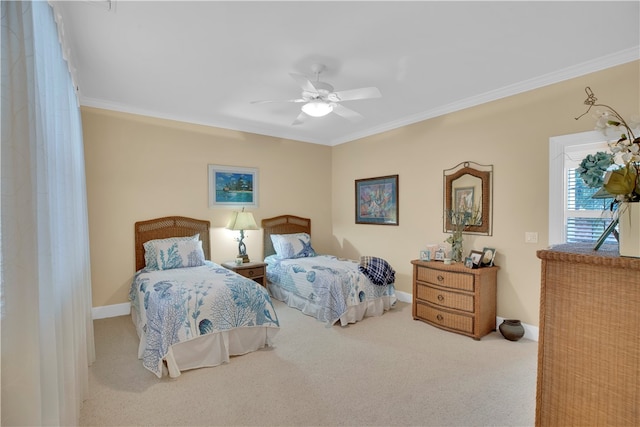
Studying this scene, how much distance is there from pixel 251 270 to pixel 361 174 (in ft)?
8.32

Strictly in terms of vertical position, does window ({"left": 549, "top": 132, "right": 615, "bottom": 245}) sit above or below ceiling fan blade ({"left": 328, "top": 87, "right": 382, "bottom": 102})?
below

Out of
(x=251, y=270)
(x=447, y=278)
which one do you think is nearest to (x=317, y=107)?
(x=447, y=278)

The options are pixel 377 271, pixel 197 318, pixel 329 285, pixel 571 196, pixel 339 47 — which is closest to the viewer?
pixel 339 47

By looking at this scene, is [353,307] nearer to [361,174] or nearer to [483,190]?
[483,190]

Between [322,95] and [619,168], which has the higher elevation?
[322,95]

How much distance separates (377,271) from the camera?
13.5 feet

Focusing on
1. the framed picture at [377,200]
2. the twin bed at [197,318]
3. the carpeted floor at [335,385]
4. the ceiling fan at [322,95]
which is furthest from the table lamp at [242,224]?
the ceiling fan at [322,95]

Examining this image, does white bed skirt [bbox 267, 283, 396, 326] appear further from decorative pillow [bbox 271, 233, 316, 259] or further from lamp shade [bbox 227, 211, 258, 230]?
lamp shade [bbox 227, 211, 258, 230]

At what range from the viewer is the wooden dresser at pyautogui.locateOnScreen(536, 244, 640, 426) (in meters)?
0.95

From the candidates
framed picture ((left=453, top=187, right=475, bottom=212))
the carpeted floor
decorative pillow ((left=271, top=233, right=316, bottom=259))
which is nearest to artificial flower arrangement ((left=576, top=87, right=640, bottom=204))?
the carpeted floor

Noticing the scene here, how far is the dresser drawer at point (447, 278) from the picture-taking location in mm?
3477

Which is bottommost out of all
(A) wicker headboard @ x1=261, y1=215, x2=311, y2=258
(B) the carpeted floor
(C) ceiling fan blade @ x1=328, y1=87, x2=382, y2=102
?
(B) the carpeted floor

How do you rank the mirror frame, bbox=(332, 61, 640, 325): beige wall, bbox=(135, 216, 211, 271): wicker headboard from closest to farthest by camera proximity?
bbox=(332, 61, 640, 325): beige wall, the mirror frame, bbox=(135, 216, 211, 271): wicker headboard

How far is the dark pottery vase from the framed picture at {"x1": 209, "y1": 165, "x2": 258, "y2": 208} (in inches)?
152
